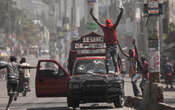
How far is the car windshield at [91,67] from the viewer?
18.7m

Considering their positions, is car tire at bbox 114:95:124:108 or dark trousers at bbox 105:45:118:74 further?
dark trousers at bbox 105:45:118:74

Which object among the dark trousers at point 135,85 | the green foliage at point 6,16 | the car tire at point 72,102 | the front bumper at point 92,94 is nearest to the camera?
the front bumper at point 92,94

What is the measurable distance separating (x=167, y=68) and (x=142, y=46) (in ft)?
134

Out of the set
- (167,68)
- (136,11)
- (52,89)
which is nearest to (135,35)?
(136,11)

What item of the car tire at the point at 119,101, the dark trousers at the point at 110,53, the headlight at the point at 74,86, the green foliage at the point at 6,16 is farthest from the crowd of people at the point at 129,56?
the green foliage at the point at 6,16

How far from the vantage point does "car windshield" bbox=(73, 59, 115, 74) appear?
61.4ft

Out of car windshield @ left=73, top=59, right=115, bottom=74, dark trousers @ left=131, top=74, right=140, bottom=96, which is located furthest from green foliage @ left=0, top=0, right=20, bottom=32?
car windshield @ left=73, top=59, right=115, bottom=74

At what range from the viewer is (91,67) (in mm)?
18828

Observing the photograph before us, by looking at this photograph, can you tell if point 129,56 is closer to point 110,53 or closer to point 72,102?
point 110,53

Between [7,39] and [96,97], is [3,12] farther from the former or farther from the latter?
[96,97]

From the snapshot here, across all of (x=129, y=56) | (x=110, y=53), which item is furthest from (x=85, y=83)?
(x=129, y=56)

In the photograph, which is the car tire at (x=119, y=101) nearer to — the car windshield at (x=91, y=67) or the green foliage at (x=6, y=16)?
the car windshield at (x=91, y=67)

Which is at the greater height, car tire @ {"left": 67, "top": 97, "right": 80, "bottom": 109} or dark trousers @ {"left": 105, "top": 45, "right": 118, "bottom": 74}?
dark trousers @ {"left": 105, "top": 45, "right": 118, "bottom": 74}

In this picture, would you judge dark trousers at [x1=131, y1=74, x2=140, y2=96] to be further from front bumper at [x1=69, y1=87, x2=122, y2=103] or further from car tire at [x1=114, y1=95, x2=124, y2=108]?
front bumper at [x1=69, y1=87, x2=122, y2=103]
